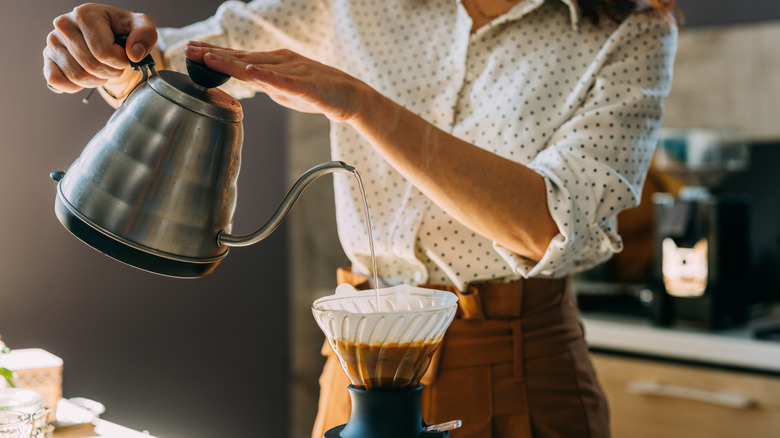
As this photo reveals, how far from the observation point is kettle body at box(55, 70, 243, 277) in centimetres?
64

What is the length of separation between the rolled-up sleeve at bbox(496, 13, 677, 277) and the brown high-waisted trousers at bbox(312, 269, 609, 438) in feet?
0.28

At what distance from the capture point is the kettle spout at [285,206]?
2.19ft

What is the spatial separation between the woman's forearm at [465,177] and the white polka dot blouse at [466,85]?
4.5 inches

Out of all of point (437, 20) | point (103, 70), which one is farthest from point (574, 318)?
point (103, 70)

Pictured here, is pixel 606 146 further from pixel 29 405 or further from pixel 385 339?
pixel 29 405

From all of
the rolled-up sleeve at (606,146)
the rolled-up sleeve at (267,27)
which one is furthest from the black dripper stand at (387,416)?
the rolled-up sleeve at (267,27)

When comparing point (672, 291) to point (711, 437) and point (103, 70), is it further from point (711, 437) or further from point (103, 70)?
point (103, 70)

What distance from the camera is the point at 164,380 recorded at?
4.74ft

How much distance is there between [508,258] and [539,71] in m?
0.32

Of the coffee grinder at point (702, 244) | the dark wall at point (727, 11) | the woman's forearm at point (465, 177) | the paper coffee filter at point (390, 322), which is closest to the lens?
the paper coffee filter at point (390, 322)

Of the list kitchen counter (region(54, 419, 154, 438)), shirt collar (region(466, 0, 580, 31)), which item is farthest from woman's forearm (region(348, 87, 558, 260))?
kitchen counter (region(54, 419, 154, 438))

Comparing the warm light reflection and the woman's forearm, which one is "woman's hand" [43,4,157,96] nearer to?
the woman's forearm

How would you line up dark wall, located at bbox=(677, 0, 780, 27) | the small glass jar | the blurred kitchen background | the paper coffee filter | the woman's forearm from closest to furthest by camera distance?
the paper coffee filter < the woman's forearm < the small glass jar < the blurred kitchen background < dark wall, located at bbox=(677, 0, 780, 27)

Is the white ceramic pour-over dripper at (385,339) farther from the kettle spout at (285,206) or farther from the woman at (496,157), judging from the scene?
the woman at (496,157)
